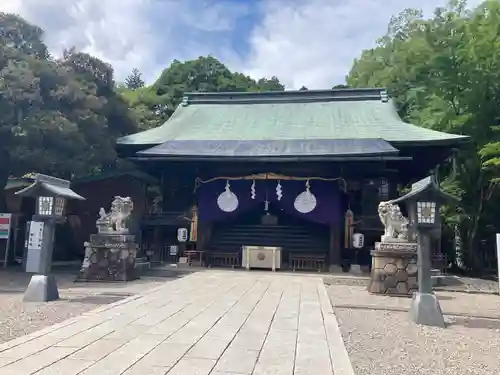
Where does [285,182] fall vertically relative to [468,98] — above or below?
below

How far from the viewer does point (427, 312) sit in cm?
611

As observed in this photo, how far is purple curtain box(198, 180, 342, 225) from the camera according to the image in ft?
40.7

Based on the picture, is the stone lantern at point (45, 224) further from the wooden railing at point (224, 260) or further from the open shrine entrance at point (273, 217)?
the wooden railing at point (224, 260)

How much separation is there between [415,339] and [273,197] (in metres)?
7.77

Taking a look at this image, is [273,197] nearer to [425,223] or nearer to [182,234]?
[182,234]

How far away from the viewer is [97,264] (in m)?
9.84

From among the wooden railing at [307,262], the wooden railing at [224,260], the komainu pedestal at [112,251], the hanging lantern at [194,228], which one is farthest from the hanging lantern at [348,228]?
the komainu pedestal at [112,251]

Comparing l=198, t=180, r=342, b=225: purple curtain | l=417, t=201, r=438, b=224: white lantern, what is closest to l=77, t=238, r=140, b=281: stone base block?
l=198, t=180, r=342, b=225: purple curtain

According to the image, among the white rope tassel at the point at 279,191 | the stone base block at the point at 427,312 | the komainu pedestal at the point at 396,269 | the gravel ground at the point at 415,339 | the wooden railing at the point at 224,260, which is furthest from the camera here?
the wooden railing at the point at 224,260

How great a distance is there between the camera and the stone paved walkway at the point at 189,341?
344cm

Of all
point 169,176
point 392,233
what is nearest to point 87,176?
point 169,176

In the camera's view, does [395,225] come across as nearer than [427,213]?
No

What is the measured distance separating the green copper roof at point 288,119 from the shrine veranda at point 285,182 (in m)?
0.10

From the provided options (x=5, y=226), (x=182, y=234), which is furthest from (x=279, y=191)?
(x=5, y=226)
